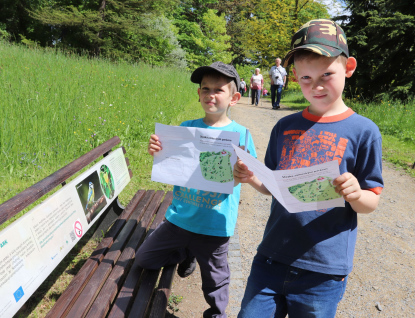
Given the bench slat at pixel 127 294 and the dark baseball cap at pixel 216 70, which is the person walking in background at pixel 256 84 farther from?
the bench slat at pixel 127 294

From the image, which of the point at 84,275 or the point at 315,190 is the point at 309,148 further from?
the point at 84,275

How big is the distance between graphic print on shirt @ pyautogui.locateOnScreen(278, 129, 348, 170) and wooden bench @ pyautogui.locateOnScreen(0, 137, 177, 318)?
53.9 inches

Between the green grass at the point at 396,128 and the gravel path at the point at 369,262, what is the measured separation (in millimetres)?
2201

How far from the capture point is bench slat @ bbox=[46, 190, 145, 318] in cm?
202

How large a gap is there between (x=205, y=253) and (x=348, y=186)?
1.25 meters

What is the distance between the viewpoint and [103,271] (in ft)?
8.00

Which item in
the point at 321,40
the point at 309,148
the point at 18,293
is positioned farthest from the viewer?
the point at 18,293

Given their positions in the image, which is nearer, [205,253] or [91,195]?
[205,253]

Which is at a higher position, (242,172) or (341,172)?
(341,172)

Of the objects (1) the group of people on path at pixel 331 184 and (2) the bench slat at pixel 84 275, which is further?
(2) the bench slat at pixel 84 275

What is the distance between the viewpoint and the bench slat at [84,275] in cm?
202

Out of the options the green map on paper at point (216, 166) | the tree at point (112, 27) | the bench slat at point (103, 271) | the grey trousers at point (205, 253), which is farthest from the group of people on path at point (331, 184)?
the tree at point (112, 27)

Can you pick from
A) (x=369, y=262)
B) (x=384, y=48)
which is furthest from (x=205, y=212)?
(x=384, y=48)

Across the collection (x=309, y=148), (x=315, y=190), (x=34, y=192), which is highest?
(x=309, y=148)
